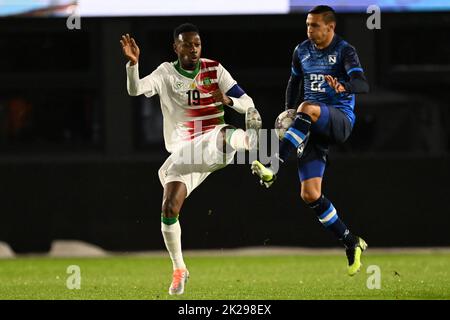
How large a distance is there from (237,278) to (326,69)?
2.64 metres

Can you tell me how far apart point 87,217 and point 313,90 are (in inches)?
203

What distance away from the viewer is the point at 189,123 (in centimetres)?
858

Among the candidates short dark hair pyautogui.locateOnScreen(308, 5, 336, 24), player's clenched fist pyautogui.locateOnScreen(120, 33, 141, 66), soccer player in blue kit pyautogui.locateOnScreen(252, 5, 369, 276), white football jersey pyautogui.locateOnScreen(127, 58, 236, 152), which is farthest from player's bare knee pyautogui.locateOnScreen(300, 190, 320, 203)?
player's clenched fist pyautogui.locateOnScreen(120, 33, 141, 66)

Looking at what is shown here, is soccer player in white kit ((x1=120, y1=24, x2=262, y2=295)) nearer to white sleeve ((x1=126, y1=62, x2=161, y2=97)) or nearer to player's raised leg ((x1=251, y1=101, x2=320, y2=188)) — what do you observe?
white sleeve ((x1=126, y1=62, x2=161, y2=97))

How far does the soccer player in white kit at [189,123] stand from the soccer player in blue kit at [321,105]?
0.39 m

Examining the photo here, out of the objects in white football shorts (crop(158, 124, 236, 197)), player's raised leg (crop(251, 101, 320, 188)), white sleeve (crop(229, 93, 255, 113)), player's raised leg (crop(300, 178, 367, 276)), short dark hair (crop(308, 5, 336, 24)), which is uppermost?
short dark hair (crop(308, 5, 336, 24))

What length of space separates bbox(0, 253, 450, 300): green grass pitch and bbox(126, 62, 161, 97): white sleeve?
1567 millimetres

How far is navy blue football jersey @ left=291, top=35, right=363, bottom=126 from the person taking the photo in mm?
8398

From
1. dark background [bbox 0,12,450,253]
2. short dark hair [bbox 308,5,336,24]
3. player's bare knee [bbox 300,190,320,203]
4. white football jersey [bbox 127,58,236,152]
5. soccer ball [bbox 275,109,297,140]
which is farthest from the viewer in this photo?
dark background [bbox 0,12,450,253]

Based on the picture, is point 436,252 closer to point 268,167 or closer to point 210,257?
point 210,257

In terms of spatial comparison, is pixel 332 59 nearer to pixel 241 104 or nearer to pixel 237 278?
pixel 241 104

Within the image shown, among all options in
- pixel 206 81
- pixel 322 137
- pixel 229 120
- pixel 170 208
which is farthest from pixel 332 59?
pixel 229 120

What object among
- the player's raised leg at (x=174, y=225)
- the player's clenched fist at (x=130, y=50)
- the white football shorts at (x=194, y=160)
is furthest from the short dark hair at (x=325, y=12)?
the player's raised leg at (x=174, y=225)

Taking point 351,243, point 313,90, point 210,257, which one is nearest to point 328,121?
point 313,90
